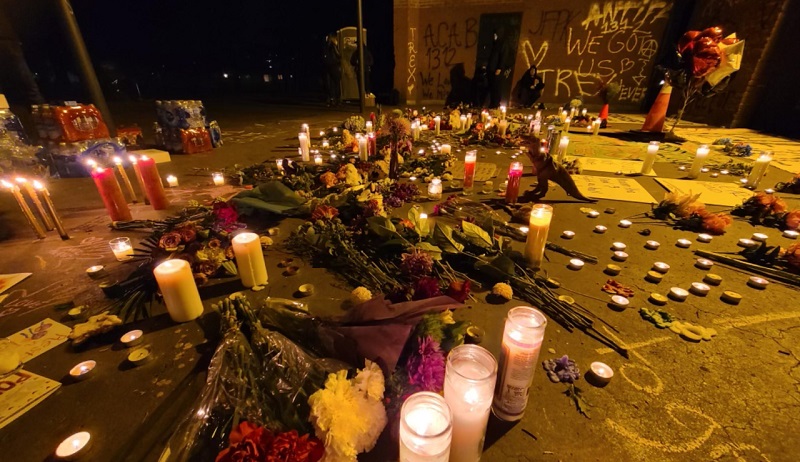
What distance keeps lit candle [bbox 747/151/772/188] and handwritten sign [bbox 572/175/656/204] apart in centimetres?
121

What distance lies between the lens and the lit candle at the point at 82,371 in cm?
157

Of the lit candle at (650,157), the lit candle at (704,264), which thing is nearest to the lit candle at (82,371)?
the lit candle at (704,264)

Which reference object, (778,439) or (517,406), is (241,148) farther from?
(778,439)

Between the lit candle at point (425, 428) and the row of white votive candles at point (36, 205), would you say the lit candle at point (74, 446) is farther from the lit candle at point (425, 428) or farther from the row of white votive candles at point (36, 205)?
A: the row of white votive candles at point (36, 205)

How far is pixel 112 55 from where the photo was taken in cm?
2019

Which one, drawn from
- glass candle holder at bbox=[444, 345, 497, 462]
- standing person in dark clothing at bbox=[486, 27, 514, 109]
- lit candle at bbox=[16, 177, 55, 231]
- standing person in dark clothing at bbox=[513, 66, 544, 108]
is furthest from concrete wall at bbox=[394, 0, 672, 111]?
glass candle holder at bbox=[444, 345, 497, 462]

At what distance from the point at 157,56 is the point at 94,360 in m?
25.7

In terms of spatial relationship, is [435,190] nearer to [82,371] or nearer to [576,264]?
[576,264]

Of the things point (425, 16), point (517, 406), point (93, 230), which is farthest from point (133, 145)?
point (425, 16)

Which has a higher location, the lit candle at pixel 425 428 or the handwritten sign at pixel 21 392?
the lit candle at pixel 425 428

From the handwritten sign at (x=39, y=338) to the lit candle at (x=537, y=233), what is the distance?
2777 millimetres

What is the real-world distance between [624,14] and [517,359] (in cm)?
1267

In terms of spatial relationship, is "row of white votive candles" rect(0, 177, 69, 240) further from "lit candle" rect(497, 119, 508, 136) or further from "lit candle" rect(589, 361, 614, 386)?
"lit candle" rect(497, 119, 508, 136)

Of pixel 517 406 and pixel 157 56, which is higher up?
pixel 157 56
